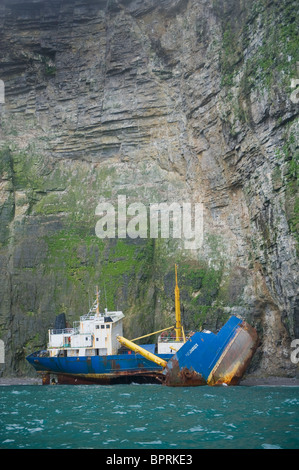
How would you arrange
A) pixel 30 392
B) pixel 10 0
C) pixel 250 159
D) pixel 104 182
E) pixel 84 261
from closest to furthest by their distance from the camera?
pixel 30 392 → pixel 250 159 → pixel 84 261 → pixel 104 182 → pixel 10 0

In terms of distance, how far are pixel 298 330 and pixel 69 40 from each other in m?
37.0

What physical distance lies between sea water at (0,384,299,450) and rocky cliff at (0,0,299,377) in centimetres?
966

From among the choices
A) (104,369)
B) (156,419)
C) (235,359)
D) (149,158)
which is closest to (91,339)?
(104,369)

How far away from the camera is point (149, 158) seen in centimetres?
4469

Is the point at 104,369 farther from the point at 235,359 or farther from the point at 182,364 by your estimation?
the point at 235,359

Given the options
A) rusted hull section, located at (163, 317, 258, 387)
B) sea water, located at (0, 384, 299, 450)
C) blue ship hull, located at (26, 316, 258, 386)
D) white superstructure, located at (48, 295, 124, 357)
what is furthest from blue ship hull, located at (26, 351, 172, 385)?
sea water, located at (0, 384, 299, 450)

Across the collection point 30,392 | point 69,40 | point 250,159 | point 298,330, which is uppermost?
point 69,40

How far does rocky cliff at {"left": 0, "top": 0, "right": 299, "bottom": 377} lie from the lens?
103 feet

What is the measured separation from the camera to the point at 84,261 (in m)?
41.3

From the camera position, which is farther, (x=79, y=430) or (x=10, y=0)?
(x=10, y=0)

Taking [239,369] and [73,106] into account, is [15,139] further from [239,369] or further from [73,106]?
→ [239,369]

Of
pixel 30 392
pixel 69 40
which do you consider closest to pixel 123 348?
pixel 30 392

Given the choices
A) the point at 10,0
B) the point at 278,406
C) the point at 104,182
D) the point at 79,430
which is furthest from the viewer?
the point at 10,0

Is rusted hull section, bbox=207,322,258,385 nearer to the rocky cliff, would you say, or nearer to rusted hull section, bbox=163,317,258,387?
rusted hull section, bbox=163,317,258,387
